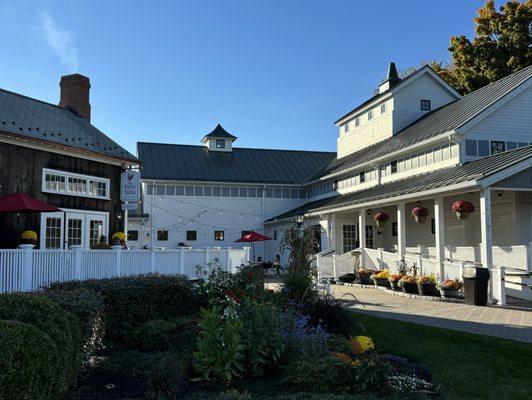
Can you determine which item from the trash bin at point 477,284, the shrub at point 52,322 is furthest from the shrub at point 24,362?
the trash bin at point 477,284

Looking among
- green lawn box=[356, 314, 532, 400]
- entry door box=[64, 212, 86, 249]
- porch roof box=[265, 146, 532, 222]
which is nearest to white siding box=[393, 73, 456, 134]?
porch roof box=[265, 146, 532, 222]

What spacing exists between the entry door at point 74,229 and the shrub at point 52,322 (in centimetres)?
1217

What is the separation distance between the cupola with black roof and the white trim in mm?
19217

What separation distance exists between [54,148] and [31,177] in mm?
1304

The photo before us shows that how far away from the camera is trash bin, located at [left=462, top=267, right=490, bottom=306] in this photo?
1374 cm

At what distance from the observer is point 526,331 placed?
32.8 feet

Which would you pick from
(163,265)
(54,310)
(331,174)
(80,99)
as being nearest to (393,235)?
(331,174)

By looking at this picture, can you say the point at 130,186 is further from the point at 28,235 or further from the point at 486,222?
the point at 486,222

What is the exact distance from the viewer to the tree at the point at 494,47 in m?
33.4

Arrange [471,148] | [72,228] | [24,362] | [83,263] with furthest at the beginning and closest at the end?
1. [471,148]
2. [72,228]
3. [83,263]
4. [24,362]

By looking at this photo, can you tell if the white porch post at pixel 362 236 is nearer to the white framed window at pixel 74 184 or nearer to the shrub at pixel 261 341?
the white framed window at pixel 74 184

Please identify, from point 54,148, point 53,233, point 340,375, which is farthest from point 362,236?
point 340,375

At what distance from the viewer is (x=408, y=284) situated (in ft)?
53.7

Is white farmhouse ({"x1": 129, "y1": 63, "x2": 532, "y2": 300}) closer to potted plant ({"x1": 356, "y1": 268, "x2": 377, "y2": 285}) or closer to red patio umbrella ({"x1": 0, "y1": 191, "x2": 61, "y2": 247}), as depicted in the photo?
potted plant ({"x1": 356, "y1": 268, "x2": 377, "y2": 285})
